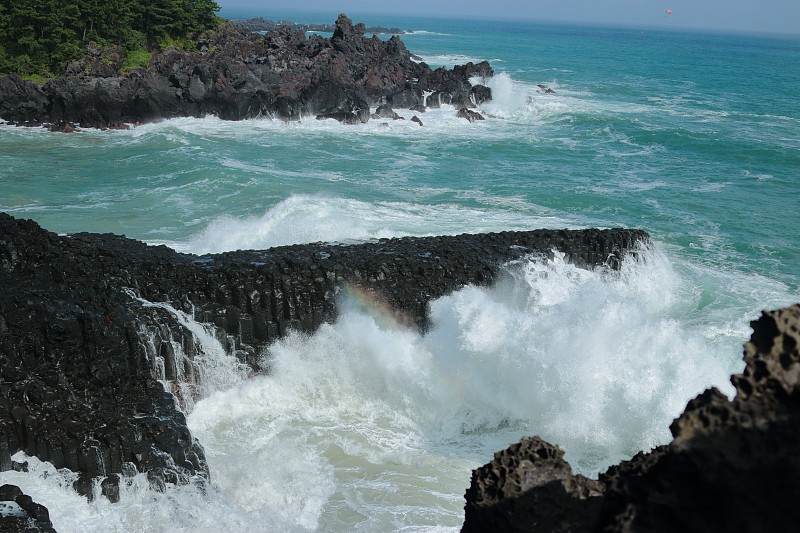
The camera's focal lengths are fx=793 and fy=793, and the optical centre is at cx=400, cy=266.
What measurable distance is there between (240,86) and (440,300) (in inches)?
955

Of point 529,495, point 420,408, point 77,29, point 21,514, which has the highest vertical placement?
Result: point 77,29

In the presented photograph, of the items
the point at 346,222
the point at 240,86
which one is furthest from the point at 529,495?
the point at 240,86

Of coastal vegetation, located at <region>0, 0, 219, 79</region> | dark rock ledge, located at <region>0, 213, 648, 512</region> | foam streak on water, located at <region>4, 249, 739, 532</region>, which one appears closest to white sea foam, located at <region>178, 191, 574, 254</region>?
dark rock ledge, located at <region>0, 213, 648, 512</region>

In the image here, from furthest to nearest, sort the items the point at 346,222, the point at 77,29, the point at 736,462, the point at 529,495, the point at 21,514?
the point at 77,29
the point at 346,222
the point at 21,514
the point at 529,495
the point at 736,462

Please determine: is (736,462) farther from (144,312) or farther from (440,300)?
(440,300)

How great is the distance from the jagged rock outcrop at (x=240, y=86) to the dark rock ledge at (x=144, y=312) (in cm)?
1995

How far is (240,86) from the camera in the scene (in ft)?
111

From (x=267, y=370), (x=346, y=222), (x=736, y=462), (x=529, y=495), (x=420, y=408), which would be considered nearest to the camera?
(x=736, y=462)

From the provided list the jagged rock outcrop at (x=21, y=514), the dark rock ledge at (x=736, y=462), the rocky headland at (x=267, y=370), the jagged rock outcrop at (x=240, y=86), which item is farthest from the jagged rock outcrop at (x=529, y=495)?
the jagged rock outcrop at (x=240, y=86)

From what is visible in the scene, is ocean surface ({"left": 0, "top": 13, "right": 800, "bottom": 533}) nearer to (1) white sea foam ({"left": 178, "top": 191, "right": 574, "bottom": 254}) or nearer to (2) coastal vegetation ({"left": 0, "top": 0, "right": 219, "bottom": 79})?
(1) white sea foam ({"left": 178, "top": 191, "right": 574, "bottom": 254})

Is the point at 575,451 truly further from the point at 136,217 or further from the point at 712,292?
the point at 136,217

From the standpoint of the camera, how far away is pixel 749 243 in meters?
Result: 18.8

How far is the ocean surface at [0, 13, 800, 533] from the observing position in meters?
8.91

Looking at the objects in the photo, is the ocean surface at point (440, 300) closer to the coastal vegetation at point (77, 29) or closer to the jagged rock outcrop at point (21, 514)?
the jagged rock outcrop at point (21, 514)
